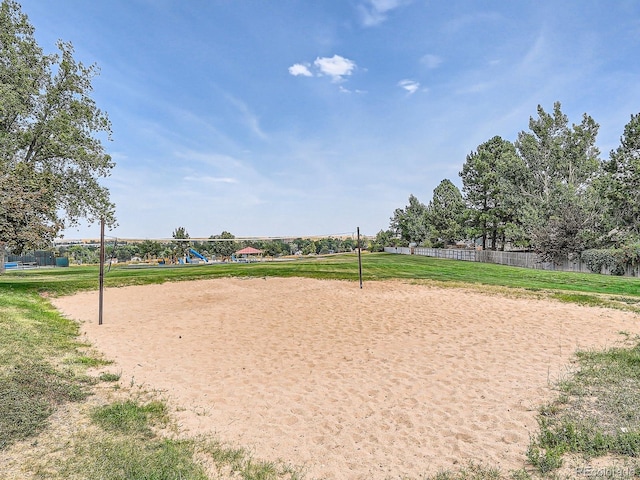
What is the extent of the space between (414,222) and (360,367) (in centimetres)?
5627

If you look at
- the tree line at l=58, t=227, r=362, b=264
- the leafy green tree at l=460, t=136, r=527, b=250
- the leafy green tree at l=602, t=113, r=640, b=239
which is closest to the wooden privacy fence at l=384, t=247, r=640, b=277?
the leafy green tree at l=460, t=136, r=527, b=250

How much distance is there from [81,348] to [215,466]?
5.27m

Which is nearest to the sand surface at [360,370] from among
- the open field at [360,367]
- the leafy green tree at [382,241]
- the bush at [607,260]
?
the open field at [360,367]

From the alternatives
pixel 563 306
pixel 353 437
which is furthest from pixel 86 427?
pixel 563 306

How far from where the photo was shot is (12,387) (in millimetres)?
4156

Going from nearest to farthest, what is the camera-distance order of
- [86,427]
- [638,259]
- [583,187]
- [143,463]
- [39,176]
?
[143,463], [86,427], [39,176], [638,259], [583,187]

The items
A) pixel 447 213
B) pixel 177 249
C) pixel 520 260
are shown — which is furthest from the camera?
pixel 177 249

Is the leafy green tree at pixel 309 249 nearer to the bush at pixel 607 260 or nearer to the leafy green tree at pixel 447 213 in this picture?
the leafy green tree at pixel 447 213

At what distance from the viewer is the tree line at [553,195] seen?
24.6 metres

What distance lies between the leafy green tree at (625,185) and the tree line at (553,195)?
0.19 feet

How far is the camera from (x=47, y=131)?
13734 millimetres

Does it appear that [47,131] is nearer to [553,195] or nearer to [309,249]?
[553,195]

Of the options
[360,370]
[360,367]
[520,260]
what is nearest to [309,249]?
[520,260]

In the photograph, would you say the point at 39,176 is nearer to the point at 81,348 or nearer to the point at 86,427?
the point at 81,348
